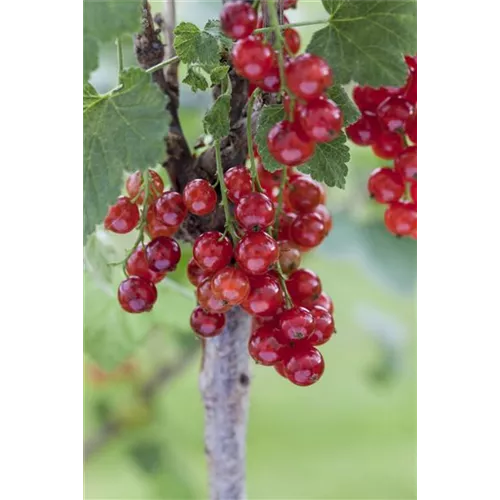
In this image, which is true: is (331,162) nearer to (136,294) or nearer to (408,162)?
(408,162)

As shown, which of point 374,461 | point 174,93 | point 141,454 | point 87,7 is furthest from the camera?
point 374,461

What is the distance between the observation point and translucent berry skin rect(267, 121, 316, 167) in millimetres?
487

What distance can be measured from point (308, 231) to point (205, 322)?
119 millimetres

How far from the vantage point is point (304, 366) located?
584 mm

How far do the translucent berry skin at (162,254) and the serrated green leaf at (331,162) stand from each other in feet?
0.42

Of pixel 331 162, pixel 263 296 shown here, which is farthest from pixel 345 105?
pixel 263 296

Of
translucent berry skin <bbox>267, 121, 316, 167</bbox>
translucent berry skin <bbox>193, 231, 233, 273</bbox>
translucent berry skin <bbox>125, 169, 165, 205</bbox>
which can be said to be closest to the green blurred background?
translucent berry skin <bbox>125, 169, 165, 205</bbox>

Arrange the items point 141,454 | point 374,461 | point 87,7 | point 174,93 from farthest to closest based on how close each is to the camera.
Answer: point 374,461 → point 141,454 → point 174,93 → point 87,7

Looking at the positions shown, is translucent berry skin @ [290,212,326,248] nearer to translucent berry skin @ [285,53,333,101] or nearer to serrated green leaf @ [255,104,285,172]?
serrated green leaf @ [255,104,285,172]
